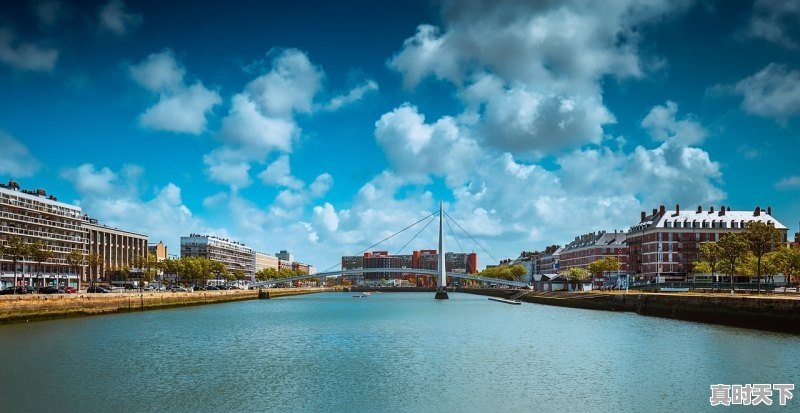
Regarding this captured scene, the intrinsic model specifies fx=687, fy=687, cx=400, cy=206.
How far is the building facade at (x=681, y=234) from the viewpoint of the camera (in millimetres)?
121188

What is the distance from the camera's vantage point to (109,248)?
482 feet

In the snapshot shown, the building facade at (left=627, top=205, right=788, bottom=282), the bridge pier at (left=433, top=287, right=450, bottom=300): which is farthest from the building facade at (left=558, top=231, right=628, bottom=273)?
the bridge pier at (left=433, top=287, right=450, bottom=300)

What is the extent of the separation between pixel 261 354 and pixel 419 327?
23.9 m

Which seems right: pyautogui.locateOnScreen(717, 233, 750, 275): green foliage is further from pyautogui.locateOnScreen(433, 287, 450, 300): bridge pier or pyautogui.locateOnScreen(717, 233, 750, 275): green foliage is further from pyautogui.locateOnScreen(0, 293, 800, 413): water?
pyautogui.locateOnScreen(433, 287, 450, 300): bridge pier

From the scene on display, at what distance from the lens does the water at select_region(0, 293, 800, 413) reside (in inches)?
1047

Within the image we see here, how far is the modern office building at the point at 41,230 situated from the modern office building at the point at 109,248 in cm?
1281

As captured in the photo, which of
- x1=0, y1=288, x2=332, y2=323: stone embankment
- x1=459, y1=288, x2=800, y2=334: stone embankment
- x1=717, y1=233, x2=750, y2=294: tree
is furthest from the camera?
x1=717, y1=233, x2=750, y2=294: tree

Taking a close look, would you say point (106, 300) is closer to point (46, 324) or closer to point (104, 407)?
point (46, 324)

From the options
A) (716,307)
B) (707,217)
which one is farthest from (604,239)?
(716,307)

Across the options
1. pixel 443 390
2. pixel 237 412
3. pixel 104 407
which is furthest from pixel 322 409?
pixel 104 407

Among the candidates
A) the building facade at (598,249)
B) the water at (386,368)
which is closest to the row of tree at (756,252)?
the water at (386,368)

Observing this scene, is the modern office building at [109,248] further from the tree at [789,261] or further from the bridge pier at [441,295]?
the tree at [789,261]

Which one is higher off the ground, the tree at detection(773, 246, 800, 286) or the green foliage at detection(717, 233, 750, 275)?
the green foliage at detection(717, 233, 750, 275)

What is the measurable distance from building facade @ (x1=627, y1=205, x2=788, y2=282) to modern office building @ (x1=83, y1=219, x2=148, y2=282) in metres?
99.8
